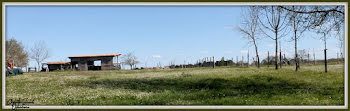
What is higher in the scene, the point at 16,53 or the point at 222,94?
the point at 16,53

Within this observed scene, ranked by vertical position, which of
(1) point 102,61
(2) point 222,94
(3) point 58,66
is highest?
(1) point 102,61

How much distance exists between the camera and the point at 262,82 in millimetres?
18812

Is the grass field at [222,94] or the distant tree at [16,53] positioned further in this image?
the distant tree at [16,53]

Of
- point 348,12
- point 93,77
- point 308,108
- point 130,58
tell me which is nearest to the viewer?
point 308,108

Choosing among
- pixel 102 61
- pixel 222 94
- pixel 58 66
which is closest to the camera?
pixel 222 94

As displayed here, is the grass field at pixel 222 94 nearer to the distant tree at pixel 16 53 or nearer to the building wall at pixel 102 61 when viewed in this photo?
the building wall at pixel 102 61

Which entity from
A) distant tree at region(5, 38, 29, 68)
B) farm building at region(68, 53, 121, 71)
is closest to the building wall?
farm building at region(68, 53, 121, 71)

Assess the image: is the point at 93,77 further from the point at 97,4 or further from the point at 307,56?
the point at 307,56

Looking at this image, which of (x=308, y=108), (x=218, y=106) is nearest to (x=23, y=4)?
(x=218, y=106)

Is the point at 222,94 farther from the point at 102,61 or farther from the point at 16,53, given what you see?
the point at 16,53

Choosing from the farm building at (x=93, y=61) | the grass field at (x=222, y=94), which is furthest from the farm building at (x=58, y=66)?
the grass field at (x=222, y=94)

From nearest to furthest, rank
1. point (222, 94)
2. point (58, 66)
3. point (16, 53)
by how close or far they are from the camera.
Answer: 1. point (222, 94)
2. point (16, 53)
3. point (58, 66)

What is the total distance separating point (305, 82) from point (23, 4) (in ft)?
58.6

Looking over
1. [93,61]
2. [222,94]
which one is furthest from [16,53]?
[222,94]
